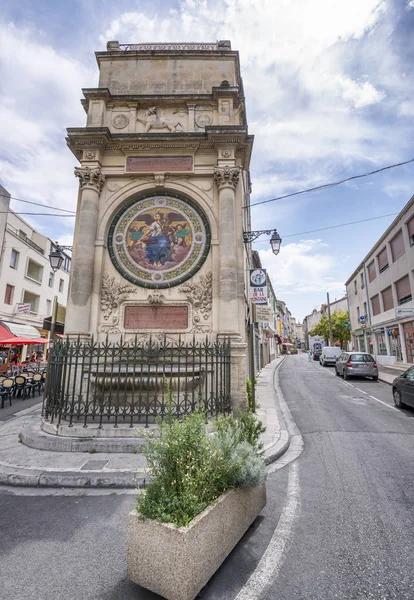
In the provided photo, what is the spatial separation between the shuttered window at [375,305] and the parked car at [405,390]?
20.8m

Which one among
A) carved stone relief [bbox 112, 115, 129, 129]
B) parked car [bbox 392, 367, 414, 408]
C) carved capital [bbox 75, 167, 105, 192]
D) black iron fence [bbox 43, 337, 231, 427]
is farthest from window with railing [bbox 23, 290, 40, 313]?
parked car [bbox 392, 367, 414, 408]

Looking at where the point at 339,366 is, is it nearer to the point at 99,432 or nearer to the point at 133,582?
the point at 99,432

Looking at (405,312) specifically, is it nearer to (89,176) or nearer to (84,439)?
(89,176)

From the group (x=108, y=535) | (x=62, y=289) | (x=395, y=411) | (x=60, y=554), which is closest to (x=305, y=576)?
(x=108, y=535)

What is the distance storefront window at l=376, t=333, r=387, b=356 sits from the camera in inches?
1099

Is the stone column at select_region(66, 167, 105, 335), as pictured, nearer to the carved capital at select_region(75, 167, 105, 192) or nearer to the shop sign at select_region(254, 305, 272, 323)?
the carved capital at select_region(75, 167, 105, 192)

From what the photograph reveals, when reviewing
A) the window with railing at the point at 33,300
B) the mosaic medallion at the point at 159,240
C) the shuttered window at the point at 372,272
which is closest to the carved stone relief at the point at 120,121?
the mosaic medallion at the point at 159,240

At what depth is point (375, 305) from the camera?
97.8 ft

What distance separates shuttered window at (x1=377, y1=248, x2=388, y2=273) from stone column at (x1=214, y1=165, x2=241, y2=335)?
886 inches

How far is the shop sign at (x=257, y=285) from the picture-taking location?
9.34 metres

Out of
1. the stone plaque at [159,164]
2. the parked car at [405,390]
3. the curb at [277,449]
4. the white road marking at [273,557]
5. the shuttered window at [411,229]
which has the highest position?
the shuttered window at [411,229]

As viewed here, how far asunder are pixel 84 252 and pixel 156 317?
288 centimetres

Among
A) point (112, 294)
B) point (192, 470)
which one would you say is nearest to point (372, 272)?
point (112, 294)

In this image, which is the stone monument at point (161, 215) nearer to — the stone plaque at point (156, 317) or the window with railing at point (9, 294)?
the stone plaque at point (156, 317)
